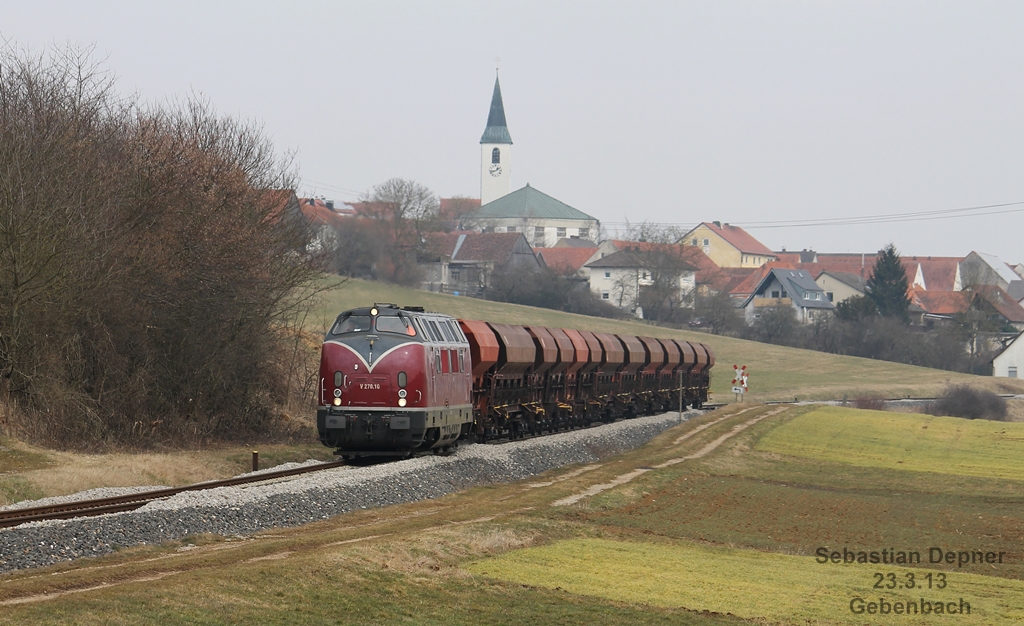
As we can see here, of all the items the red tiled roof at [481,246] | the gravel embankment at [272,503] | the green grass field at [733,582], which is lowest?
the green grass field at [733,582]

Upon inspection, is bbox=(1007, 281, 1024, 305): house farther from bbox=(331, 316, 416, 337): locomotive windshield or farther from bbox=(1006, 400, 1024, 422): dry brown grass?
bbox=(331, 316, 416, 337): locomotive windshield

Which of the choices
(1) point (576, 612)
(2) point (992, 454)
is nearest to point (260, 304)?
(1) point (576, 612)

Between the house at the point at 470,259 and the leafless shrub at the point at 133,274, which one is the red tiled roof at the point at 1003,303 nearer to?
the house at the point at 470,259

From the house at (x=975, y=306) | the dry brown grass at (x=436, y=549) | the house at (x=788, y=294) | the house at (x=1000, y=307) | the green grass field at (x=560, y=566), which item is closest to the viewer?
the green grass field at (x=560, y=566)

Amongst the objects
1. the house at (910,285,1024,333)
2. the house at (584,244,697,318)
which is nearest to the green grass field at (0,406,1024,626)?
the house at (584,244,697,318)

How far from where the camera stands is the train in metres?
27.4

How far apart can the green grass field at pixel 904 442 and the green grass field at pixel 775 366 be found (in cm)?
2656

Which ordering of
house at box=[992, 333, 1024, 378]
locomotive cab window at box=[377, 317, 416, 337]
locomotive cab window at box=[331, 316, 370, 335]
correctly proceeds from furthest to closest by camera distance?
house at box=[992, 333, 1024, 378]
locomotive cab window at box=[331, 316, 370, 335]
locomotive cab window at box=[377, 317, 416, 337]

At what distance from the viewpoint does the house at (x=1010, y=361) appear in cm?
10700

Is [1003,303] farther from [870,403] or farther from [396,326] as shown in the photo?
[396,326]

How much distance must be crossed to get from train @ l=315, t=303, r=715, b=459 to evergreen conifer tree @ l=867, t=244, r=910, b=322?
8010 cm

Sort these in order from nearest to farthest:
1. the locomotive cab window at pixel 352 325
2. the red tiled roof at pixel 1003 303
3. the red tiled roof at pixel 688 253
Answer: the locomotive cab window at pixel 352 325 < the red tiled roof at pixel 688 253 < the red tiled roof at pixel 1003 303

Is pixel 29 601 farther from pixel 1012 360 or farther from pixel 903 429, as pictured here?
pixel 1012 360

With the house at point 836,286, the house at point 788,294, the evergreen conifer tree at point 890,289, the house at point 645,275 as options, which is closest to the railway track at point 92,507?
the house at point 645,275
